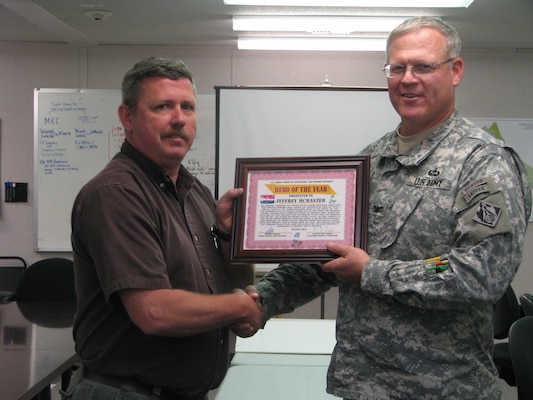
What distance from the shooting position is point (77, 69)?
5145 mm

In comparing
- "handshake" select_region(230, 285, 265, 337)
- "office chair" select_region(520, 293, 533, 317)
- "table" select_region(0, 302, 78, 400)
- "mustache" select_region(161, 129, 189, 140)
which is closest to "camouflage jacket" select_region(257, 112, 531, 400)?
"handshake" select_region(230, 285, 265, 337)

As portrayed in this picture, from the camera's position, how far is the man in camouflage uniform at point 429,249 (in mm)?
1367

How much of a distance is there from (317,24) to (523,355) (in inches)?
106

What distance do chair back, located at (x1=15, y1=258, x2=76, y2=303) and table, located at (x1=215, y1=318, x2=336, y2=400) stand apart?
4.84 feet

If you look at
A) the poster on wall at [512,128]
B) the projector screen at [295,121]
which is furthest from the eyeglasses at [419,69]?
the poster on wall at [512,128]

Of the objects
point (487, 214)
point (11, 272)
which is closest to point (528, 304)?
point (487, 214)

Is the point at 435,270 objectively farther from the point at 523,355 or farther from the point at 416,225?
the point at 523,355

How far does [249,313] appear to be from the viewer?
→ 1.67 metres

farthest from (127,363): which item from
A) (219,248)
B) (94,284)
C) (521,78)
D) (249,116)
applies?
(521,78)

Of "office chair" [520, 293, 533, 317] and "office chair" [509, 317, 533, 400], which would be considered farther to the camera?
"office chair" [520, 293, 533, 317]

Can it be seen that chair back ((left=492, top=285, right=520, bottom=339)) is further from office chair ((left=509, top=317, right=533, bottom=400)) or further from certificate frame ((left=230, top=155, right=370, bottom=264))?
certificate frame ((left=230, top=155, right=370, bottom=264))

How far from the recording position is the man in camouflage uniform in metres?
1.37

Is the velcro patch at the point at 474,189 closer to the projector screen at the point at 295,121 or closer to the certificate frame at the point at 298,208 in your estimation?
the certificate frame at the point at 298,208

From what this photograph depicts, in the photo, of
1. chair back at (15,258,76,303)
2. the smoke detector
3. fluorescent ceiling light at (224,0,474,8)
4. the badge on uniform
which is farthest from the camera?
the smoke detector
